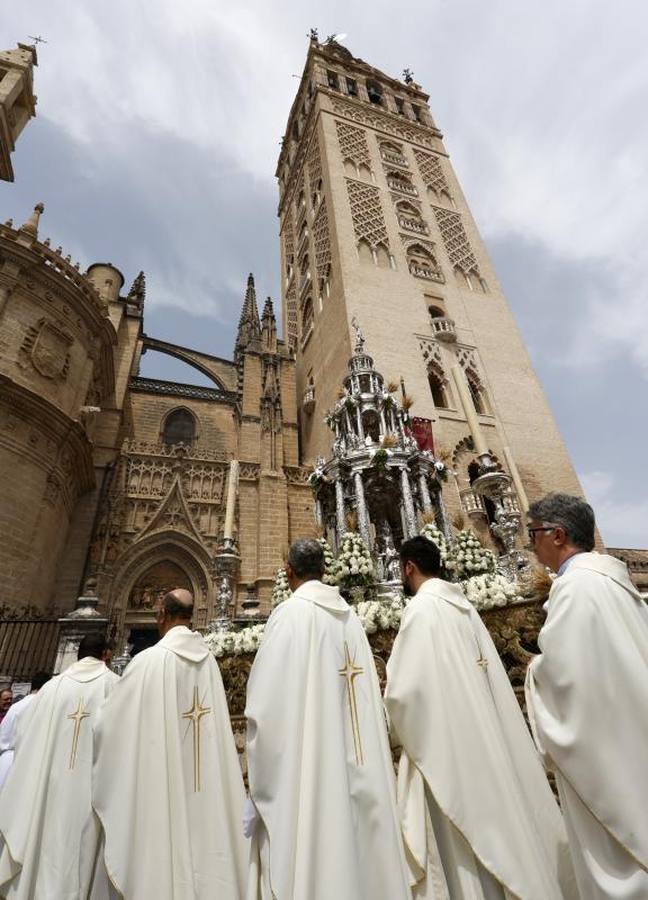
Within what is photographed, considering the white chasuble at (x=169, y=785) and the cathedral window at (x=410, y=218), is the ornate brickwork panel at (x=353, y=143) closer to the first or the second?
the cathedral window at (x=410, y=218)

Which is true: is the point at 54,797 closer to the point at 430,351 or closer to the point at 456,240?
the point at 430,351

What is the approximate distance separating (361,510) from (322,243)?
1547cm

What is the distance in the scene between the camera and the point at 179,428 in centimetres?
1780

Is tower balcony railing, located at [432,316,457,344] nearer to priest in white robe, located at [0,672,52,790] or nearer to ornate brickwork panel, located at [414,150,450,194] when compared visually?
ornate brickwork panel, located at [414,150,450,194]

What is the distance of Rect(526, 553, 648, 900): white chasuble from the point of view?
141cm

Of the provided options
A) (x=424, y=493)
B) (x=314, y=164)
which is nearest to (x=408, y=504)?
(x=424, y=493)

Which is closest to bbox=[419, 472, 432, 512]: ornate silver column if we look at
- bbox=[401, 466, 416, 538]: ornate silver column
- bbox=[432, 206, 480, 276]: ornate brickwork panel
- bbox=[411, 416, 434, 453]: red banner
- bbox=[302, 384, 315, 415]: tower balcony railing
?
bbox=[401, 466, 416, 538]: ornate silver column

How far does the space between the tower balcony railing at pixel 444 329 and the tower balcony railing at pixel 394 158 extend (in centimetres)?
1097

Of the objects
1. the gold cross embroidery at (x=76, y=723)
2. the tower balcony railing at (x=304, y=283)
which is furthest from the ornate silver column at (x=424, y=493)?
the tower balcony railing at (x=304, y=283)

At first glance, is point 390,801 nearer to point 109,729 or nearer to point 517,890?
point 517,890

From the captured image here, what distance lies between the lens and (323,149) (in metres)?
21.2

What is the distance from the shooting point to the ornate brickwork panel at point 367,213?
60.6ft

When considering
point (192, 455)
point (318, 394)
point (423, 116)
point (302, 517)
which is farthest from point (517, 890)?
point (423, 116)

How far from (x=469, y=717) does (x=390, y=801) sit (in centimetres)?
49
